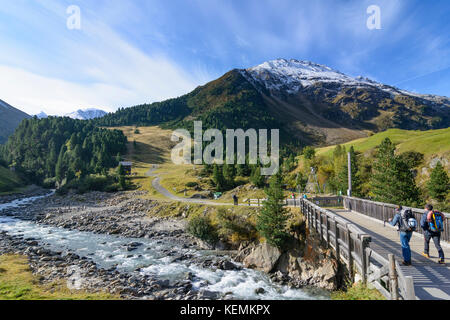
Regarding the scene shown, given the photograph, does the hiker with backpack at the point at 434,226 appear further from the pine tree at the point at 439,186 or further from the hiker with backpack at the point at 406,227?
→ the pine tree at the point at 439,186

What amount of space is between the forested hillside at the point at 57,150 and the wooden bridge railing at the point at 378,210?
9291 cm

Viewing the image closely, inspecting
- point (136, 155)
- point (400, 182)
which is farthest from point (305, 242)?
point (136, 155)

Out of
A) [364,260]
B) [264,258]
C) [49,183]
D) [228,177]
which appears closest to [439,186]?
[264,258]

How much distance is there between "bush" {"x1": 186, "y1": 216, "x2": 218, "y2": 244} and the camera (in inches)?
1194

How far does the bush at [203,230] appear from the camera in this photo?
1194 inches

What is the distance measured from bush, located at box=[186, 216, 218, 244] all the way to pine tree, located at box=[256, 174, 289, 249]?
27.1ft

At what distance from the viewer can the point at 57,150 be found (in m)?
141

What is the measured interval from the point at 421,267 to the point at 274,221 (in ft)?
49.1

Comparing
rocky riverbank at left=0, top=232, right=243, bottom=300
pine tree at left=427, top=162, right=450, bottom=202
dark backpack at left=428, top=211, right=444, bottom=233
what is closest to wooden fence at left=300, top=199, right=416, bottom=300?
dark backpack at left=428, top=211, right=444, bottom=233

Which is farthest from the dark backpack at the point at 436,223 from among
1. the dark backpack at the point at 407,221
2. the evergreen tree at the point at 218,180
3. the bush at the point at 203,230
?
the evergreen tree at the point at 218,180

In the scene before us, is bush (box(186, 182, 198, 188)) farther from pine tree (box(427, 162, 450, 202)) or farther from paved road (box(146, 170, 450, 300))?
paved road (box(146, 170, 450, 300))

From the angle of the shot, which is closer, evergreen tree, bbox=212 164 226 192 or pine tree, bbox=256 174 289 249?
pine tree, bbox=256 174 289 249

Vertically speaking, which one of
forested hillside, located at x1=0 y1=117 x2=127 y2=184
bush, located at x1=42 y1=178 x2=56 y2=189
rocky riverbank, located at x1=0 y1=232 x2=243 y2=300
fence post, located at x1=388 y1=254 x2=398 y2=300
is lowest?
rocky riverbank, located at x1=0 y1=232 x2=243 y2=300
